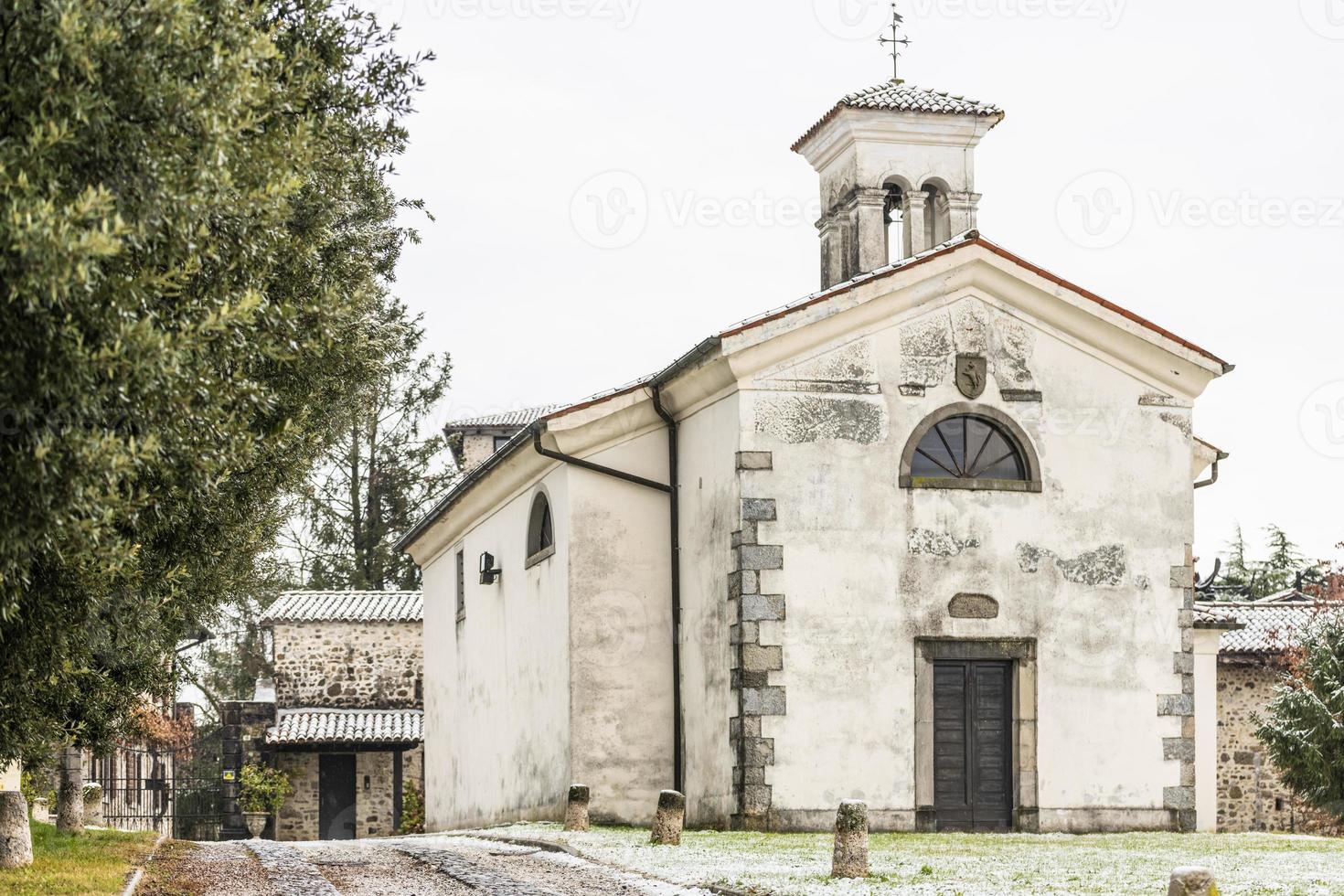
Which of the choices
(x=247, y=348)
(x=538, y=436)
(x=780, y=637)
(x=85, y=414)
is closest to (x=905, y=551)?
(x=780, y=637)

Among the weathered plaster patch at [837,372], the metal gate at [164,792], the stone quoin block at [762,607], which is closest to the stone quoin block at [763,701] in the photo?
the stone quoin block at [762,607]

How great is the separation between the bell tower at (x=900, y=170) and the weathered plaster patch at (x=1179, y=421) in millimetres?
4113

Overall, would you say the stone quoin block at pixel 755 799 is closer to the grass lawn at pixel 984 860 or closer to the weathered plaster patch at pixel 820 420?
the grass lawn at pixel 984 860

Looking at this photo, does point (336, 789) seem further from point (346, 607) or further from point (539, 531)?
point (539, 531)

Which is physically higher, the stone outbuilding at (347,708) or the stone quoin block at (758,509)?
the stone quoin block at (758,509)

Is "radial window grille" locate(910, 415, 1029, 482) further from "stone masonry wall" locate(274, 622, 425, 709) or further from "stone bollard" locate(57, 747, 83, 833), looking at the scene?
"stone masonry wall" locate(274, 622, 425, 709)

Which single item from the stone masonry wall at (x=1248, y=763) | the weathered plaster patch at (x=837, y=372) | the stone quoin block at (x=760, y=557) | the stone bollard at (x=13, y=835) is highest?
the weathered plaster patch at (x=837, y=372)

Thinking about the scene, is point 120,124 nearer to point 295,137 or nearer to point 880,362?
point 295,137

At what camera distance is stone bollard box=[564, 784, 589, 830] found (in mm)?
16166

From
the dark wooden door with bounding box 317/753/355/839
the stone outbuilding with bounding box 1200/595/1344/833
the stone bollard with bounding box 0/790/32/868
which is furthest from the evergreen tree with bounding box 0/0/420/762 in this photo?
Result: the stone outbuilding with bounding box 1200/595/1344/833

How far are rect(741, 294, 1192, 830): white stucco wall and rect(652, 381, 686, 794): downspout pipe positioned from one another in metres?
2.06

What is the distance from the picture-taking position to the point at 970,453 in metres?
17.6

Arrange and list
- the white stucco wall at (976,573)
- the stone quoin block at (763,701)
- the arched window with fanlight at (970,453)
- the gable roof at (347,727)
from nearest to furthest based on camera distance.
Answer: the stone quoin block at (763,701), the white stucco wall at (976,573), the arched window with fanlight at (970,453), the gable roof at (347,727)

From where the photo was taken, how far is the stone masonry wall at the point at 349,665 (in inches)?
1348
